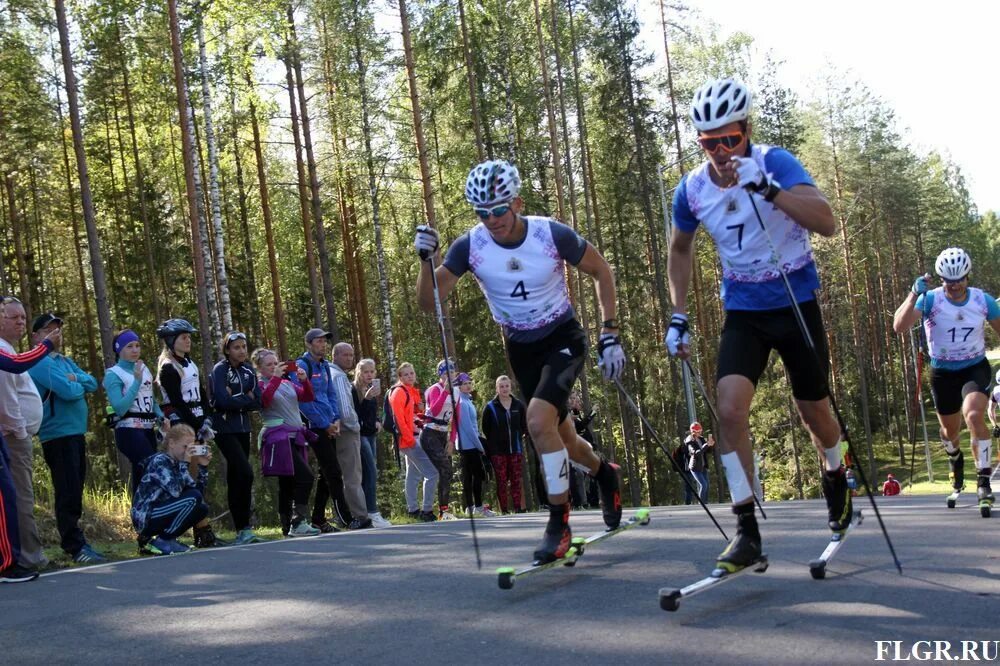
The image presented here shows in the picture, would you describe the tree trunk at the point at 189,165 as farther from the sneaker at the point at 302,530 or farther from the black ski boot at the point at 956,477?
the black ski boot at the point at 956,477

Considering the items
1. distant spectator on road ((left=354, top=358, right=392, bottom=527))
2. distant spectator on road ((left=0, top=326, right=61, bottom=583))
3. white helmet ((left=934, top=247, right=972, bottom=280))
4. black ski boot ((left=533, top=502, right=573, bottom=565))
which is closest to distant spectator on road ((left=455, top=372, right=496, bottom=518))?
distant spectator on road ((left=354, top=358, right=392, bottom=527))

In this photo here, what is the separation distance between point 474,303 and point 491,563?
29.6 metres

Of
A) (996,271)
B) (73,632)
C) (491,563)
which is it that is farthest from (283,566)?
(996,271)

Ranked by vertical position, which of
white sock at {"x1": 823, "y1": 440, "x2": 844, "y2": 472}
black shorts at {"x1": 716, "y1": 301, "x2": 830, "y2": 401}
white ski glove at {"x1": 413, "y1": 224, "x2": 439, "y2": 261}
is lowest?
white sock at {"x1": 823, "y1": 440, "x2": 844, "y2": 472}

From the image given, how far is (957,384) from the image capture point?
35.9 ft

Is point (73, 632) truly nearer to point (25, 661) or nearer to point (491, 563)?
point (25, 661)

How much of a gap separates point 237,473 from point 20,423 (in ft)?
9.67

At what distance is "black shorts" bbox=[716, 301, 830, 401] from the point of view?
6277 mm

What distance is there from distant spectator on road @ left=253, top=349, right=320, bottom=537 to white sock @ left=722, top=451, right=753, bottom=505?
289 inches

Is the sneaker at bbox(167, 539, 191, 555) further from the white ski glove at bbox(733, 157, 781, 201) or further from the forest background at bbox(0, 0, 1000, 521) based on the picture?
the forest background at bbox(0, 0, 1000, 521)

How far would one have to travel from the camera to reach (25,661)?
18.9 feet

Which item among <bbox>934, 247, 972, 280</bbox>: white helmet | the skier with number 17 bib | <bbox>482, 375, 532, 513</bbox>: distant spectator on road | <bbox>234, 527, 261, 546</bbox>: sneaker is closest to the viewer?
the skier with number 17 bib

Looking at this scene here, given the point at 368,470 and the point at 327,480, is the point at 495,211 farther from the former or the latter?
the point at 368,470

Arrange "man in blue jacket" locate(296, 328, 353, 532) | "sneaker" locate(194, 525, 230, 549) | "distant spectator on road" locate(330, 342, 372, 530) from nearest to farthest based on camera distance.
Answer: "sneaker" locate(194, 525, 230, 549)
"man in blue jacket" locate(296, 328, 353, 532)
"distant spectator on road" locate(330, 342, 372, 530)
